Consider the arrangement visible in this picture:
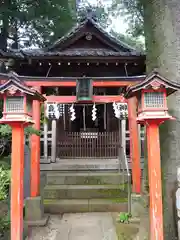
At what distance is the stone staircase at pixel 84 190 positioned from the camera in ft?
21.0

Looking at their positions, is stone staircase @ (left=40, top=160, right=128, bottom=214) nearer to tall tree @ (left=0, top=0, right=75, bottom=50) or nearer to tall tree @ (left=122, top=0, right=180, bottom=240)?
tall tree @ (left=122, top=0, right=180, bottom=240)

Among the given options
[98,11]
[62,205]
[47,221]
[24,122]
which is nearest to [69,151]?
[62,205]

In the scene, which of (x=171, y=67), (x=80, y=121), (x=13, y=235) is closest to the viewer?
(x=13, y=235)

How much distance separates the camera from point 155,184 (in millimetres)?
3385

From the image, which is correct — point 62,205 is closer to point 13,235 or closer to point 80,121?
point 13,235

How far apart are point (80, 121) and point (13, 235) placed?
28.7ft

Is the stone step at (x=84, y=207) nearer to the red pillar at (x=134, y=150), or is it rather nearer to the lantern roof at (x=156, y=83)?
the red pillar at (x=134, y=150)

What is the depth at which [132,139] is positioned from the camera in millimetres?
6012

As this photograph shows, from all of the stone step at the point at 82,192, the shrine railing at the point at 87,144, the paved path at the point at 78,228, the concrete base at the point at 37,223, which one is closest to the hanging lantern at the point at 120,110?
the stone step at the point at 82,192

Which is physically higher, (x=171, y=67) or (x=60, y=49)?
(x=60, y=49)

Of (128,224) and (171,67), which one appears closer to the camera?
(171,67)

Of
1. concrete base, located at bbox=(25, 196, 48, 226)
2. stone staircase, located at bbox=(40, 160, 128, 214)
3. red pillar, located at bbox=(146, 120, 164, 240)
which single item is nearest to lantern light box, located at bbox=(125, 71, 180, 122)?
red pillar, located at bbox=(146, 120, 164, 240)

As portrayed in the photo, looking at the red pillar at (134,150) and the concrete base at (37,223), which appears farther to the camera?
the red pillar at (134,150)

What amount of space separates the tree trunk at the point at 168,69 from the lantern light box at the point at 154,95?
0.40 m
